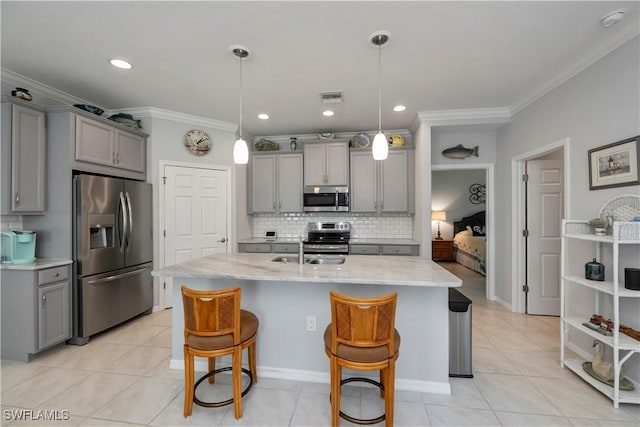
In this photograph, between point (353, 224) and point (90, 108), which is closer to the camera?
point (90, 108)

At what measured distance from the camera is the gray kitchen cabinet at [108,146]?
114 inches

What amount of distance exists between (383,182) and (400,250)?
107cm

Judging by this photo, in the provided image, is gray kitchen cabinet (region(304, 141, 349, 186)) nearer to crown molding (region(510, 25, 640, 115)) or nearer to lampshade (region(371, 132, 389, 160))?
lampshade (region(371, 132, 389, 160))

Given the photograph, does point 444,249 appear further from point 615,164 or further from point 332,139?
point 615,164

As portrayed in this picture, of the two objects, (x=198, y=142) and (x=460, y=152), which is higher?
(x=198, y=142)

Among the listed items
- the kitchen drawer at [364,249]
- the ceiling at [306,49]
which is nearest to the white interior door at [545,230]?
the ceiling at [306,49]

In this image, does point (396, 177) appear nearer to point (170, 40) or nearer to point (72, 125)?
point (170, 40)

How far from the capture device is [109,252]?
310cm

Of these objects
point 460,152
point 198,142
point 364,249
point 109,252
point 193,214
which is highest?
point 198,142

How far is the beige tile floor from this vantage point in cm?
183

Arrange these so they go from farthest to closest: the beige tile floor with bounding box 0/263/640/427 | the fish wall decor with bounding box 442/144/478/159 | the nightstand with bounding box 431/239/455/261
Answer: the nightstand with bounding box 431/239/455/261, the fish wall decor with bounding box 442/144/478/159, the beige tile floor with bounding box 0/263/640/427

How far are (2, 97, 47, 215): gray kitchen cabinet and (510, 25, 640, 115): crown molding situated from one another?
494 cm

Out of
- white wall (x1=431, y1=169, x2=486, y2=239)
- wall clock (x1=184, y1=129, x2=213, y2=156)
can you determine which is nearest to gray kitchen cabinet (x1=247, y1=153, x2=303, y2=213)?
wall clock (x1=184, y1=129, x2=213, y2=156)

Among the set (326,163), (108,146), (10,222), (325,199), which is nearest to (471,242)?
(325,199)
